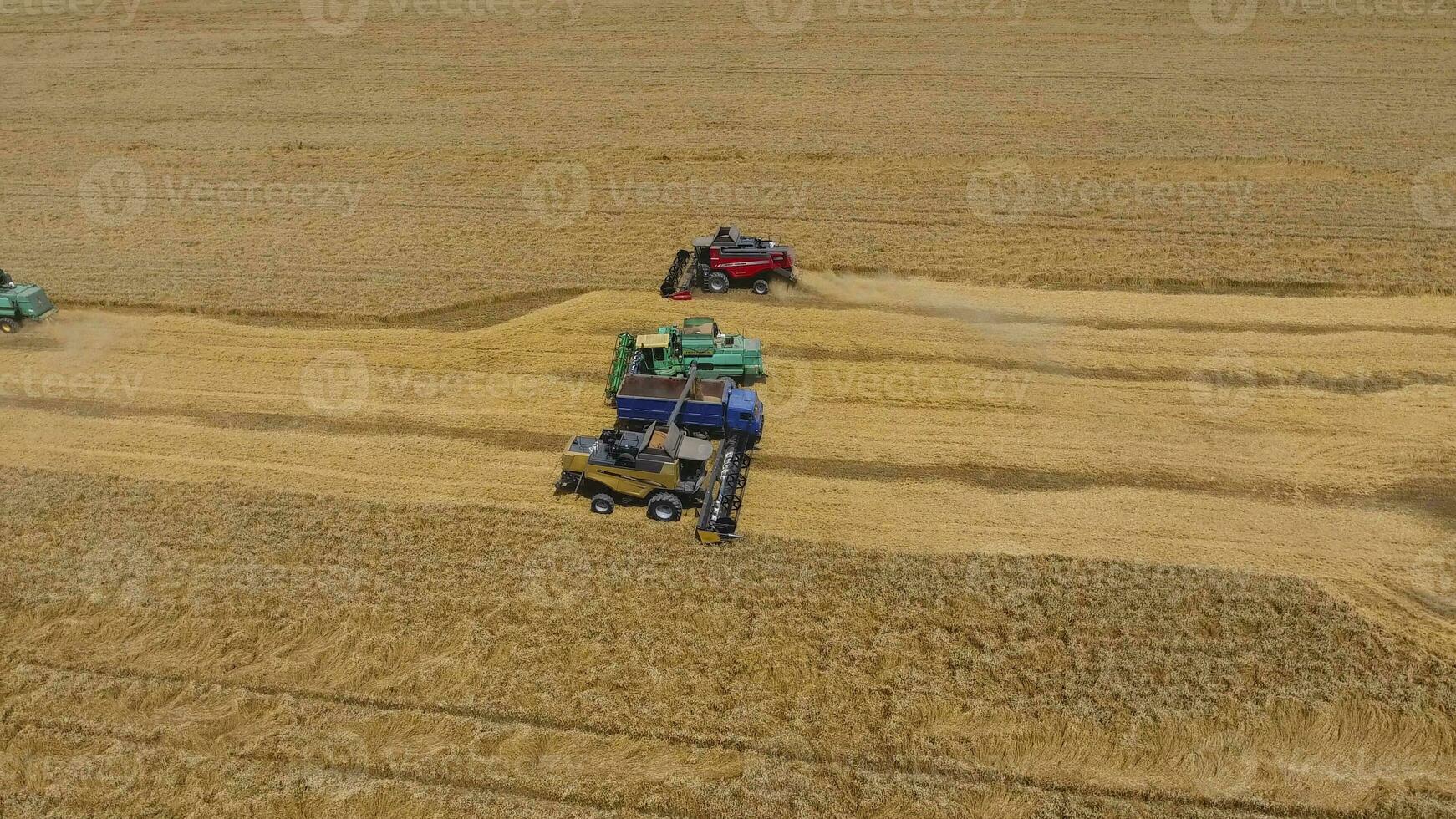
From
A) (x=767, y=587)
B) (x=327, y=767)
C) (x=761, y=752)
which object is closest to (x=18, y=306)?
(x=327, y=767)

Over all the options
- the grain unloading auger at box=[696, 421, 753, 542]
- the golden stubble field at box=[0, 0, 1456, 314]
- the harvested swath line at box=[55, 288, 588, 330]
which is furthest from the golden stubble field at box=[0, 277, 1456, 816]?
the golden stubble field at box=[0, 0, 1456, 314]

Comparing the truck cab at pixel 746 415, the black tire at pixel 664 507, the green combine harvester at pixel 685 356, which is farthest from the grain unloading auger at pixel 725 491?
the green combine harvester at pixel 685 356

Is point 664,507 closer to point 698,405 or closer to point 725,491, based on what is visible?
point 725,491

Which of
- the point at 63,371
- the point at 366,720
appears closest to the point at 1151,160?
the point at 366,720

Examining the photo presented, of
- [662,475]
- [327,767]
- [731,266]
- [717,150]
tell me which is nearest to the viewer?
[327,767]

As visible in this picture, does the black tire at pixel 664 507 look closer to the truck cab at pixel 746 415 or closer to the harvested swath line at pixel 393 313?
the truck cab at pixel 746 415

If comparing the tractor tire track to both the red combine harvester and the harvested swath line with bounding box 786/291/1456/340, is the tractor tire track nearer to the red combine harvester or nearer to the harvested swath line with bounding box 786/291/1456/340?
the harvested swath line with bounding box 786/291/1456/340
